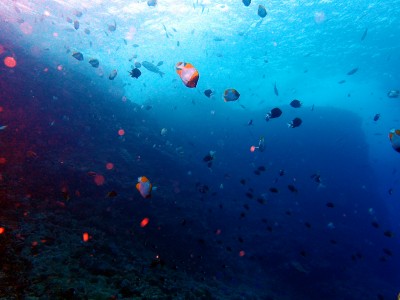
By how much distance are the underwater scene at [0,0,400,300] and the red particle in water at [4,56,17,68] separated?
0.14 meters

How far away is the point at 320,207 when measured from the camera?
24.4 meters

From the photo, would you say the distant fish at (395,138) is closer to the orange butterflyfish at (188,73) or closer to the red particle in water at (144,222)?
the orange butterflyfish at (188,73)

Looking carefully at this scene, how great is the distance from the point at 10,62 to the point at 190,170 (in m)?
15.5

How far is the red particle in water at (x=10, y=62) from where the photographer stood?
1620 centimetres

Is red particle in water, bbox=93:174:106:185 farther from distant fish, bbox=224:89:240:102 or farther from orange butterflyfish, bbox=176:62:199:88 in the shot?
orange butterflyfish, bbox=176:62:199:88

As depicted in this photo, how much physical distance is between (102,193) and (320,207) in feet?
72.2

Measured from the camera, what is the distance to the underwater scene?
6.94m

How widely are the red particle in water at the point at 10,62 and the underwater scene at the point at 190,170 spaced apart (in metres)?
0.14

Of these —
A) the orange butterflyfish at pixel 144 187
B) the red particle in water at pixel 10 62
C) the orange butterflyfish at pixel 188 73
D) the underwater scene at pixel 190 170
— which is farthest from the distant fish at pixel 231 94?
the red particle in water at pixel 10 62

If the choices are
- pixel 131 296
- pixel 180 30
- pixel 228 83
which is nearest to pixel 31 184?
pixel 131 296

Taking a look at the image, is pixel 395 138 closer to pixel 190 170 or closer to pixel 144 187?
pixel 144 187

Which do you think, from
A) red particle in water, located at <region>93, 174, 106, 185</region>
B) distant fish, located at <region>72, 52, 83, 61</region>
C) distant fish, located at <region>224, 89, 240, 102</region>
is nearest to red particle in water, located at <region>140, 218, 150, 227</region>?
red particle in water, located at <region>93, 174, 106, 185</region>

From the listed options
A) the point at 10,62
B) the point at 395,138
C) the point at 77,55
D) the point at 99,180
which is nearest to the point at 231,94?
the point at 395,138

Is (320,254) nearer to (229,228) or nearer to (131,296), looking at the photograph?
(229,228)
